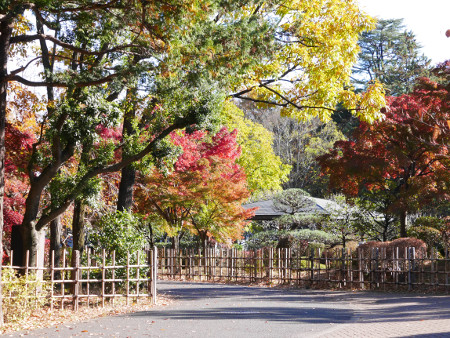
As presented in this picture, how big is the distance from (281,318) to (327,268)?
322 inches

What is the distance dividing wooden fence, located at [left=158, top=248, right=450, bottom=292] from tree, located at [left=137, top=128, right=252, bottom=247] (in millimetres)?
1738

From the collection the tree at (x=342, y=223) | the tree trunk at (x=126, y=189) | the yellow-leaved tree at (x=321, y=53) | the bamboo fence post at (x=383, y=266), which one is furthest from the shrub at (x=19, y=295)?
the tree at (x=342, y=223)

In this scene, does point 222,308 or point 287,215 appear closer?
point 222,308

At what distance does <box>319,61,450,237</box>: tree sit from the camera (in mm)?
18109

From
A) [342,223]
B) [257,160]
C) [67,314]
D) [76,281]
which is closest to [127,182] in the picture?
[76,281]

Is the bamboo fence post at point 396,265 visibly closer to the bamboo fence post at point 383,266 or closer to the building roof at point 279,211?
the bamboo fence post at point 383,266

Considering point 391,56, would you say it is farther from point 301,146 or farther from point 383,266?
point 383,266

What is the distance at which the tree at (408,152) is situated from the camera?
18.1m

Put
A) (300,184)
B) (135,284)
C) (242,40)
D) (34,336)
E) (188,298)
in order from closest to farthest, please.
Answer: (34,336) < (242,40) < (135,284) < (188,298) < (300,184)

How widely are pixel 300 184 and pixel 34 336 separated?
36472mm

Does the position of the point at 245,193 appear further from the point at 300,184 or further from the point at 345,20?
the point at 300,184

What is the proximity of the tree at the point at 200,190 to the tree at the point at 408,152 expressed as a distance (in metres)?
4.43

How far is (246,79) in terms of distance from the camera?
15.1 metres

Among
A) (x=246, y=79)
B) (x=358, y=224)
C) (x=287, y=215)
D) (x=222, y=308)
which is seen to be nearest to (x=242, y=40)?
(x=246, y=79)
